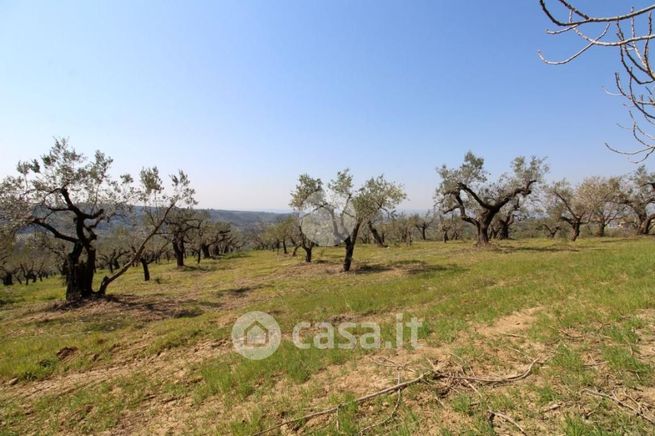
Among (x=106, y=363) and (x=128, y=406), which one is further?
(x=106, y=363)

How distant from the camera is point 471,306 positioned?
1168 cm

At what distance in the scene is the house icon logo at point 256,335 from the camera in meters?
10.1

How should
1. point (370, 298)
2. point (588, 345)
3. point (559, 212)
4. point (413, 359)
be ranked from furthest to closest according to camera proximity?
point (559, 212)
point (370, 298)
point (413, 359)
point (588, 345)

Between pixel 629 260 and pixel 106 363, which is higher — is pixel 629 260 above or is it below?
above

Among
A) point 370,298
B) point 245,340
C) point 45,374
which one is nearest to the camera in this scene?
point 45,374

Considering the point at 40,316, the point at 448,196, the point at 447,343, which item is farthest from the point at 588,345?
the point at 448,196

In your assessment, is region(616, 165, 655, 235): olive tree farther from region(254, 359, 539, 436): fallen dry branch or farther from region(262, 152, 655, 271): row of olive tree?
region(254, 359, 539, 436): fallen dry branch

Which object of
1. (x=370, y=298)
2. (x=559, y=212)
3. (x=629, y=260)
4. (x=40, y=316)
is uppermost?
(x=559, y=212)

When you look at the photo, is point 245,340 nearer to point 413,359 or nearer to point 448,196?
point 413,359

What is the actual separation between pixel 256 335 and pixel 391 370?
659 centimetres

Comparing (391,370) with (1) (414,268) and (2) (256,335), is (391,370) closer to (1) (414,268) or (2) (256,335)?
(2) (256,335)

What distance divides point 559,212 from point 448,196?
27.7 m

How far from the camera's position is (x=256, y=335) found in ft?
39.4

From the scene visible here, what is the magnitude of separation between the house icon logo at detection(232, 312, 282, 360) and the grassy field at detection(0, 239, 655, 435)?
403 millimetres
